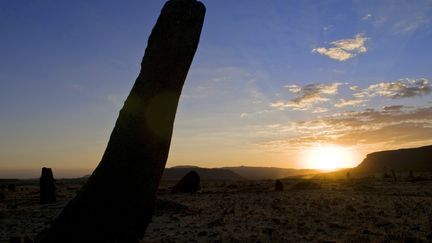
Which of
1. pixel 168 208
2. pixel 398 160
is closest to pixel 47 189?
pixel 168 208

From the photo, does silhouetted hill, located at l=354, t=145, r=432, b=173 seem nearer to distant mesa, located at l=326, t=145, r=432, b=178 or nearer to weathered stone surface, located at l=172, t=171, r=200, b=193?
distant mesa, located at l=326, t=145, r=432, b=178

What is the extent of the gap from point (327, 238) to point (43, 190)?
1884 cm

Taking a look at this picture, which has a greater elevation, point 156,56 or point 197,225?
point 156,56

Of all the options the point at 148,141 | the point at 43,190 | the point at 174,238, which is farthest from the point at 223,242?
the point at 43,190

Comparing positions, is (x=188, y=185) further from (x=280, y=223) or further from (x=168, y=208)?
(x=280, y=223)

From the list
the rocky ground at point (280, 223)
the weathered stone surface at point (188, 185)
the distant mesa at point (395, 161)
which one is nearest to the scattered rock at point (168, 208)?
the rocky ground at point (280, 223)

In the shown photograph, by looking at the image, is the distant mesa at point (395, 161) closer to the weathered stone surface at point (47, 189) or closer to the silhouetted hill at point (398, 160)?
the silhouetted hill at point (398, 160)

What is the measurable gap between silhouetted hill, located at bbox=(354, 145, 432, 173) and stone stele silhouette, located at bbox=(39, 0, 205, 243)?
129369 millimetres

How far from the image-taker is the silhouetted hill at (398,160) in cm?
13662

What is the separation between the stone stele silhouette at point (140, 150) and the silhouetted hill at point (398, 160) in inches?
5093

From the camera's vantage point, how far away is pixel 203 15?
10633mm

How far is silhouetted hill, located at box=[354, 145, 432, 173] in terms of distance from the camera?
13662 centimetres

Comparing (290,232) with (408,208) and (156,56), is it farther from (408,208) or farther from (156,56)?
(408,208)

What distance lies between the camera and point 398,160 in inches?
5994
